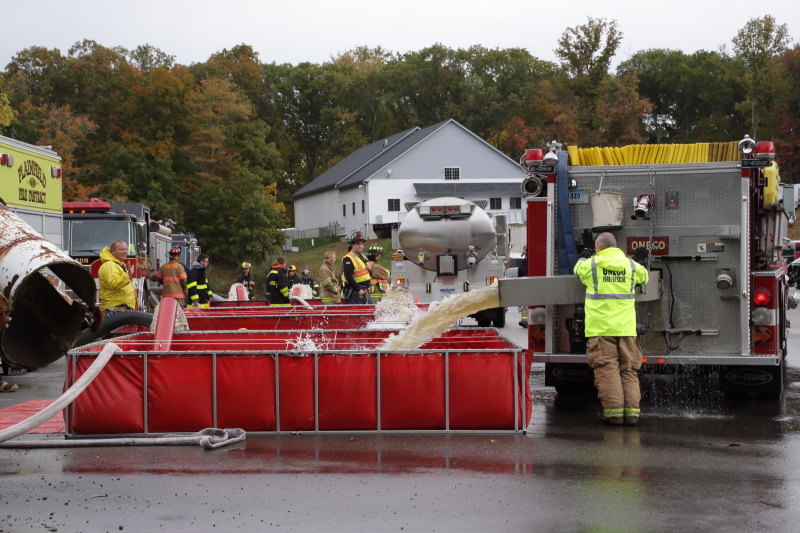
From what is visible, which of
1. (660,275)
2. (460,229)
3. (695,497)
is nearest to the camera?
(695,497)

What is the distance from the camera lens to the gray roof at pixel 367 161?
64125 mm

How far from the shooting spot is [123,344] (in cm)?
963

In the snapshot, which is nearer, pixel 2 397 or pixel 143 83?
pixel 2 397

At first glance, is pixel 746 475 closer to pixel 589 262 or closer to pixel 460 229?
pixel 589 262

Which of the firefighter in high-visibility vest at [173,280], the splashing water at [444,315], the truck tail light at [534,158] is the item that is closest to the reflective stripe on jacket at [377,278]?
the firefighter in high-visibility vest at [173,280]

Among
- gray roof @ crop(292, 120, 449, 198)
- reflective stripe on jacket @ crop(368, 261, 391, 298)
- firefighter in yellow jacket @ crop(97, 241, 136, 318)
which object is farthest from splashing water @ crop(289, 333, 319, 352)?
gray roof @ crop(292, 120, 449, 198)

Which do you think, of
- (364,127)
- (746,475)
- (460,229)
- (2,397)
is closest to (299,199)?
(364,127)

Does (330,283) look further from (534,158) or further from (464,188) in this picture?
(464,188)

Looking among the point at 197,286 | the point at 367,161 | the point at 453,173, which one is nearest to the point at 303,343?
the point at 197,286

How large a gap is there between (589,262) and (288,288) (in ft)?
31.0

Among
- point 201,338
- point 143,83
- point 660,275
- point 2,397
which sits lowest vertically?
point 2,397

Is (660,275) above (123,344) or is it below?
above

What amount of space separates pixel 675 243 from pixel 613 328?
1456 mm

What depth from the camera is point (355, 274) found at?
16219mm
